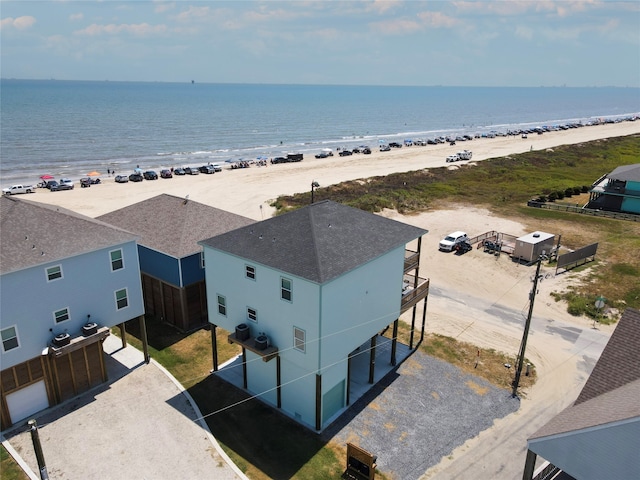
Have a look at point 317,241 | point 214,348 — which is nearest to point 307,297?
point 317,241

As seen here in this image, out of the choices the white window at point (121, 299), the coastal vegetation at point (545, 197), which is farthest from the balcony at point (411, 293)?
the white window at point (121, 299)

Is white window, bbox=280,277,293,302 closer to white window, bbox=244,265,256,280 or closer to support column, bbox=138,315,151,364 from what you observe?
white window, bbox=244,265,256,280

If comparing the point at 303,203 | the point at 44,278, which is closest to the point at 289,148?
the point at 303,203

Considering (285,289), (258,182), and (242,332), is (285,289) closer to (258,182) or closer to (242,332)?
(242,332)

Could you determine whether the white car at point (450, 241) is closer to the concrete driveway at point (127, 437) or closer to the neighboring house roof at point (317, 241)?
the neighboring house roof at point (317, 241)

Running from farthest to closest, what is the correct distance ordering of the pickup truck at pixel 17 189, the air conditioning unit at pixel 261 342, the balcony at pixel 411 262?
the pickup truck at pixel 17 189 → the balcony at pixel 411 262 → the air conditioning unit at pixel 261 342

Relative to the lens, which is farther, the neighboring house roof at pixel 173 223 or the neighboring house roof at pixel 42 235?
the neighboring house roof at pixel 173 223

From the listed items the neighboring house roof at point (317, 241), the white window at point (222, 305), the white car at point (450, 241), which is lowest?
the white car at point (450, 241)
